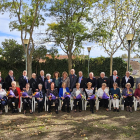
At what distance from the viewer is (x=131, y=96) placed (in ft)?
19.8

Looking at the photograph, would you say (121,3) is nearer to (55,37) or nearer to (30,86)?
(55,37)

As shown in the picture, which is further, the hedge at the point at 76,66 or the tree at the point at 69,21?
the hedge at the point at 76,66

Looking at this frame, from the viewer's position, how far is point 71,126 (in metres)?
4.46

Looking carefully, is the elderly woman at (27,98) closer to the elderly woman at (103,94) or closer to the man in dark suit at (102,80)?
the elderly woman at (103,94)

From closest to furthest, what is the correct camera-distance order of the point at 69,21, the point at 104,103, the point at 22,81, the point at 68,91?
the point at 68,91, the point at 104,103, the point at 22,81, the point at 69,21

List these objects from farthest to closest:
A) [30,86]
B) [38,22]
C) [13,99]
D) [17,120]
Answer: [38,22]
[30,86]
[13,99]
[17,120]

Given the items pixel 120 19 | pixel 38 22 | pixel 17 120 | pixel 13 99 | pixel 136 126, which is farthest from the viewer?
pixel 120 19

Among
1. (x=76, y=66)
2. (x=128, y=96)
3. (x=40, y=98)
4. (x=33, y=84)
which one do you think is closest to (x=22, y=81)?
(x=33, y=84)

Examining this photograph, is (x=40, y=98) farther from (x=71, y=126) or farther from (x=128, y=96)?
(x=128, y=96)

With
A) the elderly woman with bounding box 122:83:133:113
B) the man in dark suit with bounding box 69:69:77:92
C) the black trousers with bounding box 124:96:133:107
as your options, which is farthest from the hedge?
the black trousers with bounding box 124:96:133:107

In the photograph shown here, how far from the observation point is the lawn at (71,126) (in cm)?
385

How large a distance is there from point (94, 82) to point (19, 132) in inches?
143

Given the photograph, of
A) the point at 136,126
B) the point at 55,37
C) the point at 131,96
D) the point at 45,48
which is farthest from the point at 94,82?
the point at 45,48

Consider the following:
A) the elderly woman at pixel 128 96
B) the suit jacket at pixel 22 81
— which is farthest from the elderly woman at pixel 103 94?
the suit jacket at pixel 22 81
